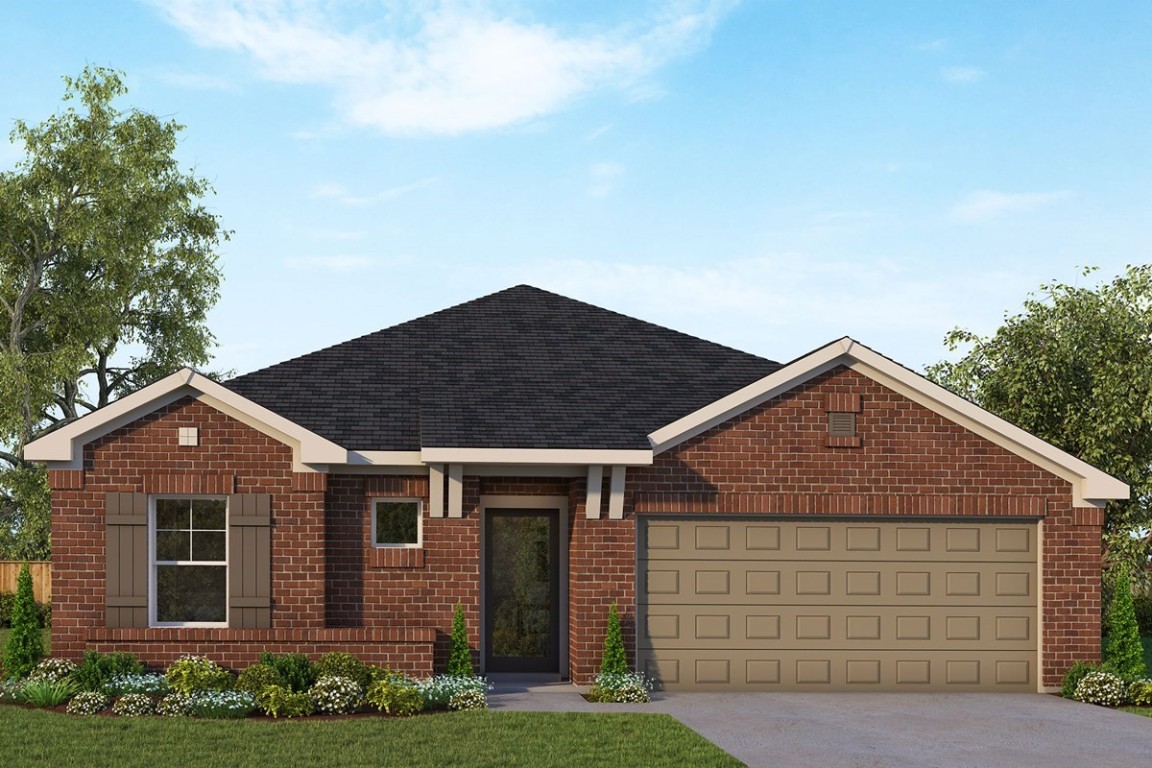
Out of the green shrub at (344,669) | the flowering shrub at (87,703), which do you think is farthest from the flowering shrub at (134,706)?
the green shrub at (344,669)

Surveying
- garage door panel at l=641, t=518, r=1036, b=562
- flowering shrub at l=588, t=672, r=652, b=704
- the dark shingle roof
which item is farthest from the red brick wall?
flowering shrub at l=588, t=672, r=652, b=704

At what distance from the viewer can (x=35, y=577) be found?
32.7 m

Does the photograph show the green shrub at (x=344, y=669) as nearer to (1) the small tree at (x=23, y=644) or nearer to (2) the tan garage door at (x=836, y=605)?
(2) the tan garage door at (x=836, y=605)

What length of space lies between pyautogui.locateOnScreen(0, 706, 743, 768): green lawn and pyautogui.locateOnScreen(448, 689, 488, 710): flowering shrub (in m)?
0.38

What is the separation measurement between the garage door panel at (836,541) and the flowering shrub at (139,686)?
668 centimetres

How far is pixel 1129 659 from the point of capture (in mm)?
18406

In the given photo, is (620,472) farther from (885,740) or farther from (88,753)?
(88,753)

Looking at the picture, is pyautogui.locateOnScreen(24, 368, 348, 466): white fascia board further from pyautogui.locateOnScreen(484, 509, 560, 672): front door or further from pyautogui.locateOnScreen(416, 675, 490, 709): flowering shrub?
pyautogui.locateOnScreen(416, 675, 490, 709): flowering shrub

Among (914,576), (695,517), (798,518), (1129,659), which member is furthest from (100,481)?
(1129,659)

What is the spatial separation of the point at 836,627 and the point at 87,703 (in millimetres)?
10105

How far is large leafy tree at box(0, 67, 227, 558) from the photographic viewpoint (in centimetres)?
3475

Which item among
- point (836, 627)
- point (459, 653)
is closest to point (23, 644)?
point (459, 653)

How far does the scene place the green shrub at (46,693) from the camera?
625 inches

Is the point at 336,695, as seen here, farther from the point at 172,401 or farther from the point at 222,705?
the point at 172,401
